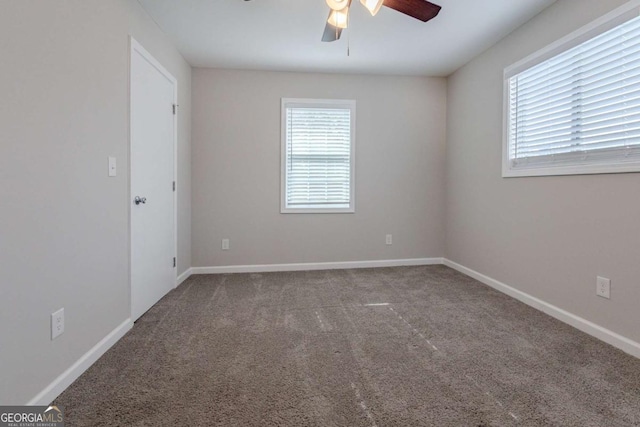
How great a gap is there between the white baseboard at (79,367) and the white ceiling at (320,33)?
97.9 inches

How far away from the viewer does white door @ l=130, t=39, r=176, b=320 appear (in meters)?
2.40

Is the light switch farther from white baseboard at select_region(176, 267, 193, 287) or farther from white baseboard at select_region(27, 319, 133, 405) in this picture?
white baseboard at select_region(176, 267, 193, 287)

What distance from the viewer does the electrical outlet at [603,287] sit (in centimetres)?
210

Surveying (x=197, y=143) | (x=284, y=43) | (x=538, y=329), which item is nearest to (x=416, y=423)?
(x=538, y=329)

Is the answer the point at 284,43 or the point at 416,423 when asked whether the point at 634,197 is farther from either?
the point at 284,43

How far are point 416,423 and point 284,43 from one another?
3232 millimetres

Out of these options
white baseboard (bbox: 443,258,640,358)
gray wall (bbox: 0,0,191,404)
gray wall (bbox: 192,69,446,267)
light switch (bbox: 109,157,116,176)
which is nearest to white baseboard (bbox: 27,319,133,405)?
gray wall (bbox: 0,0,191,404)

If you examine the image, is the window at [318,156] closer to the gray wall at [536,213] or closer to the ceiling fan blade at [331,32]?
the gray wall at [536,213]

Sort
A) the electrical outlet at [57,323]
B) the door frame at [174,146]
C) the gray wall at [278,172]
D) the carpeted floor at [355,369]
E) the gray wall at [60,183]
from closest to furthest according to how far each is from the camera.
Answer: the gray wall at [60,183] → the carpeted floor at [355,369] → the electrical outlet at [57,323] → the door frame at [174,146] → the gray wall at [278,172]

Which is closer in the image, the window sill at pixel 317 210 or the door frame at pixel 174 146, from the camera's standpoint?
the door frame at pixel 174 146

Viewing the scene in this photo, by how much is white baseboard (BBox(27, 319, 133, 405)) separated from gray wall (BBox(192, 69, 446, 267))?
1715mm

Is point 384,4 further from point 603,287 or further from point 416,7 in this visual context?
point 603,287

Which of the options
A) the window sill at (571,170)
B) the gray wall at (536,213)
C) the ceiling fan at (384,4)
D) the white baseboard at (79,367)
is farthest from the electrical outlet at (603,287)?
the white baseboard at (79,367)

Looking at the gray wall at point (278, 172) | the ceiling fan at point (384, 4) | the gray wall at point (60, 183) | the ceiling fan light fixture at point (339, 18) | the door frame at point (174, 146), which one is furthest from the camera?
the gray wall at point (278, 172)
